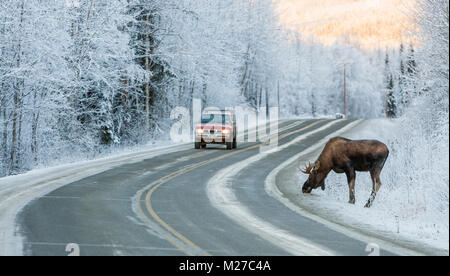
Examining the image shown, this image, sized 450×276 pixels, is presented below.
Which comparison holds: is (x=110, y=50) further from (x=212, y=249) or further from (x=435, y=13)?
(x=212, y=249)

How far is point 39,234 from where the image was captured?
8555 millimetres

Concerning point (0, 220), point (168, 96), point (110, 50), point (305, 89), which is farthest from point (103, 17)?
point (305, 89)

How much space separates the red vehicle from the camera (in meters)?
25.8

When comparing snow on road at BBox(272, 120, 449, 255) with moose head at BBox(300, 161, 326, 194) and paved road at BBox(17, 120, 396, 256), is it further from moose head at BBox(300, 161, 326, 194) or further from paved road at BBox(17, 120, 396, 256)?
paved road at BBox(17, 120, 396, 256)

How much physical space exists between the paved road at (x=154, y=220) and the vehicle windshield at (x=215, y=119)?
8.40 meters

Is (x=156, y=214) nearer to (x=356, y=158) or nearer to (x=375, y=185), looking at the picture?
(x=356, y=158)

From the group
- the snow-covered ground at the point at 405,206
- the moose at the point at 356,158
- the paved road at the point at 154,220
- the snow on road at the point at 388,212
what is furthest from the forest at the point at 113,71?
the paved road at the point at 154,220

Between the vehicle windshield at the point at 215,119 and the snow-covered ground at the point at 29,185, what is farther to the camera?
the vehicle windshield at the point at 215,119

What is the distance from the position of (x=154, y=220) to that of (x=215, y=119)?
16.6m

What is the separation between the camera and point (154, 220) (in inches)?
393

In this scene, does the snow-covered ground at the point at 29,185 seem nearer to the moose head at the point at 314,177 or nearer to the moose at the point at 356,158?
the moose head at the point at 314,177

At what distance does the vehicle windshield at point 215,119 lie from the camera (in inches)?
1029

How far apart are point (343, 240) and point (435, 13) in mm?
12564

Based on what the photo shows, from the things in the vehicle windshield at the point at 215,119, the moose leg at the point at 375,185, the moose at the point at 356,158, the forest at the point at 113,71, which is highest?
the forest at the point at 113,71
